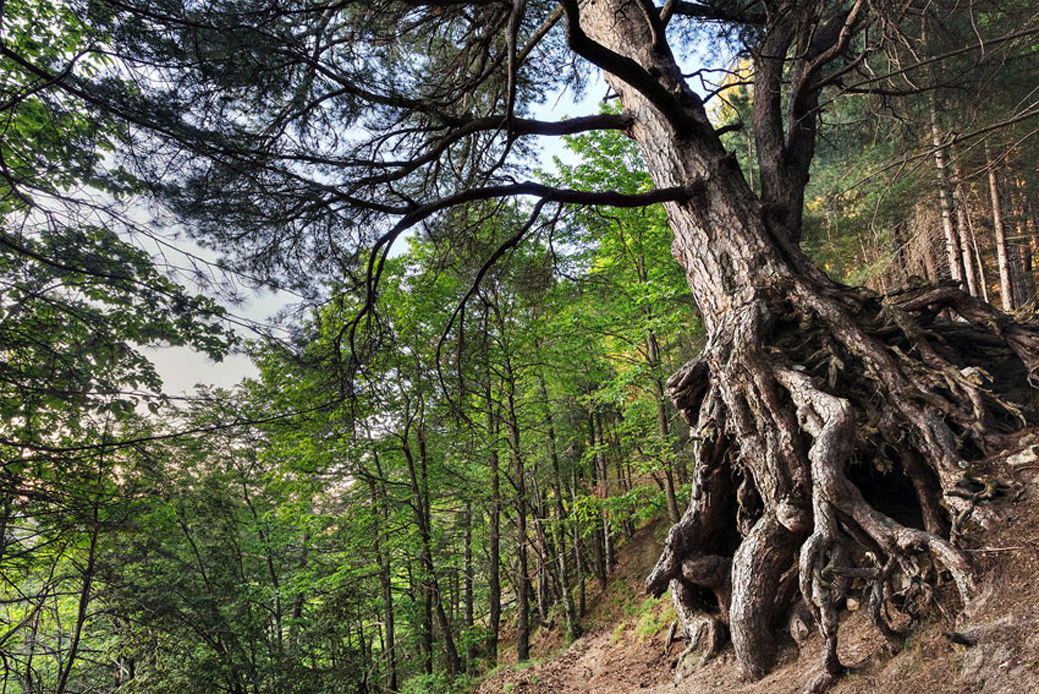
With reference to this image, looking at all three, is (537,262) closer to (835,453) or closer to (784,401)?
(784,401)

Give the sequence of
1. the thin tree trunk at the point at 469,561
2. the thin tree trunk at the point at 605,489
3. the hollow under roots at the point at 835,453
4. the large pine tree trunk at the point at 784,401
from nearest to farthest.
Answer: the hollow under roots at the point at 835,453 < the large pine tree trunk at the point at 784,401 < the thin tree trunk at the point at 469,561 < the thin tree trunk at the point at 605,489

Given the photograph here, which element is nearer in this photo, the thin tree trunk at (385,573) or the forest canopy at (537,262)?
the forest canopy at (537,262)

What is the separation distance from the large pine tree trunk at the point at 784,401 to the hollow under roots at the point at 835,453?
12 mm

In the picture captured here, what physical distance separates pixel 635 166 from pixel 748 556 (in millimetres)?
7707

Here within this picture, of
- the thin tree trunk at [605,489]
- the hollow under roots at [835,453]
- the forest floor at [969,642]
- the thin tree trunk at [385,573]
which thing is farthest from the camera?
the thin tree trunk at [605,489]

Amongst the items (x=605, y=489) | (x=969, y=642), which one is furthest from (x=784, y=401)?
(x=605, y=489)

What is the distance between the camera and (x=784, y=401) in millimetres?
4051

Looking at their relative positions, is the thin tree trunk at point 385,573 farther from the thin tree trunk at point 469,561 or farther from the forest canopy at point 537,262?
the forest canopy at point 537,262

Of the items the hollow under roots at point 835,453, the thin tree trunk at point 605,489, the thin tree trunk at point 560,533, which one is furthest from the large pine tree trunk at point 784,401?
the thin tree trunk at point 605,489

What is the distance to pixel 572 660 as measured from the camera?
8734 millimetres

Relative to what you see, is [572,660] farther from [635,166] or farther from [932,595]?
[635,166]

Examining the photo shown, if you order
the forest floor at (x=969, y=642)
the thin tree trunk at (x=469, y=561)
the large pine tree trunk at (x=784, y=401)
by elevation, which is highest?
the large pine tree trunk at (x=784, y=401)

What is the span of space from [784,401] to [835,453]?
732 millimetres

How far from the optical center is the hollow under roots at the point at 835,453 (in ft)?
10.1
